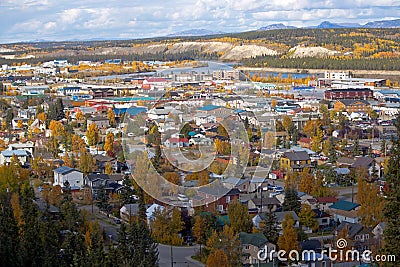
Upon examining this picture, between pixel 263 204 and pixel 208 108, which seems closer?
pixel 263 204

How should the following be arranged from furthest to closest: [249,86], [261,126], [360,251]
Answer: [261,126] < [249,86] < [360,251]

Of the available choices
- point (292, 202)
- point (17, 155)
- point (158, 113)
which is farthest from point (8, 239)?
point (158, 113)

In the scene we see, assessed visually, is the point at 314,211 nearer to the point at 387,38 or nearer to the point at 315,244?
the point at 315,244

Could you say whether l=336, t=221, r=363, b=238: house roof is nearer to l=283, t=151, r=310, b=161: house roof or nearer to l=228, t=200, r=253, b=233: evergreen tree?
l=228, t=200, r=253, b=233: evergreen tree

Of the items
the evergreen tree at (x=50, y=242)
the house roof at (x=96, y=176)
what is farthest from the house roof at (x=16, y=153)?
the evergreen tree at (x=50, y=242)

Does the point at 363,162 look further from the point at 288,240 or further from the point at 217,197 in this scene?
the point at 288,240

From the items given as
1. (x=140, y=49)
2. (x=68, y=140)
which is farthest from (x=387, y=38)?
(x=68, y=140)
